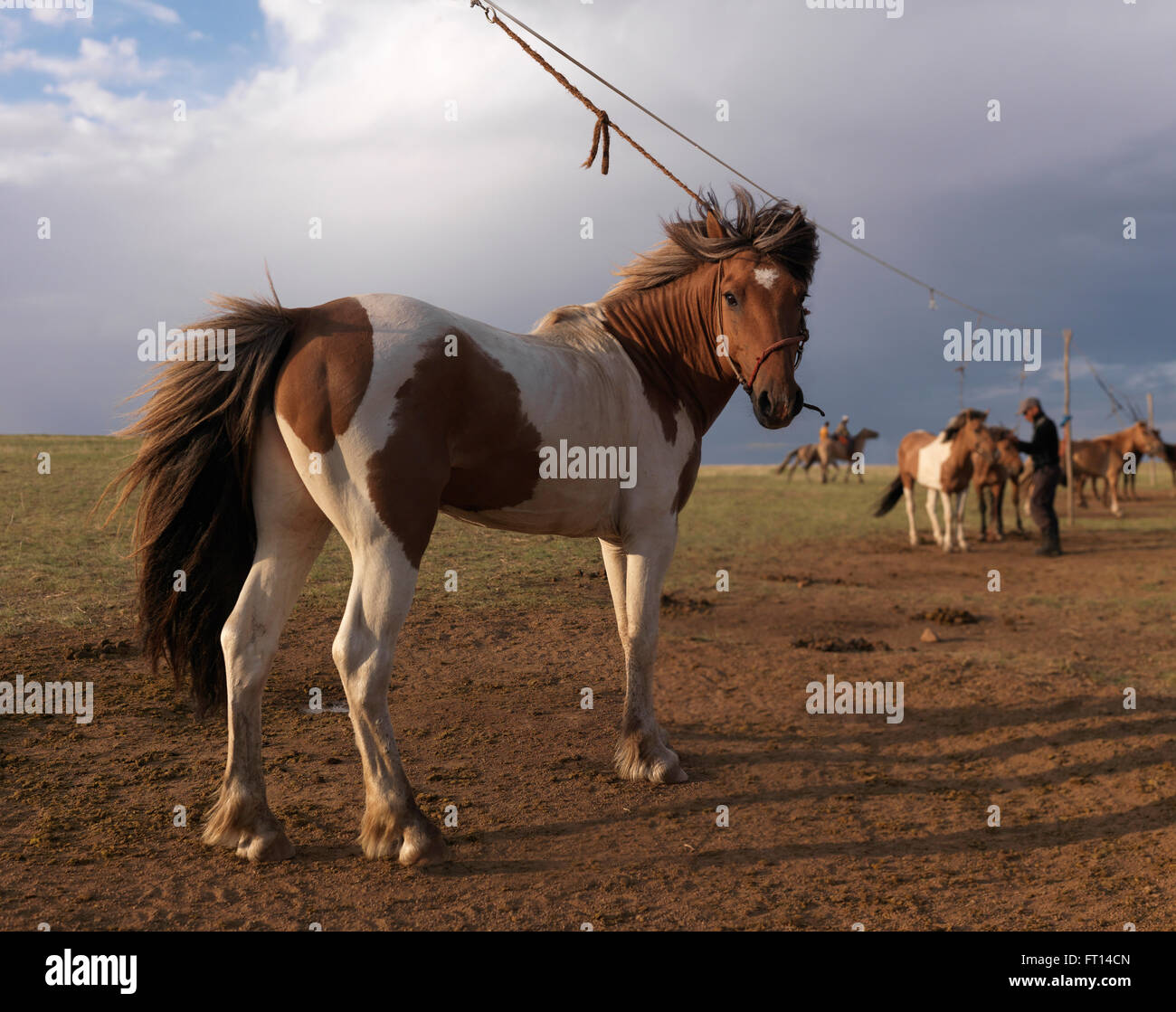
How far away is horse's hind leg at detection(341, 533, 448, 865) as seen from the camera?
378 cm

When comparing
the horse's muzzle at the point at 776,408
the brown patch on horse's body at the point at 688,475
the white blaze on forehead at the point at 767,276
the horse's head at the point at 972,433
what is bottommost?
the brown patch on horse's body at the point at 688,475

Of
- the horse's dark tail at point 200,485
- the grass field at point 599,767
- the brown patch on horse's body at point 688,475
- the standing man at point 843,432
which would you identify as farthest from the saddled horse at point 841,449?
the horse's dark tail at point 200,485

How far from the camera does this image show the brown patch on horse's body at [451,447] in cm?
378

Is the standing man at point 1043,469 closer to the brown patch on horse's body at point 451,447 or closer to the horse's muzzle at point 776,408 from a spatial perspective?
the horse's muzzle at point 776,408

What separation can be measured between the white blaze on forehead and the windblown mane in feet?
0.40

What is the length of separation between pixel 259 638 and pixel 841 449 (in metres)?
32.8

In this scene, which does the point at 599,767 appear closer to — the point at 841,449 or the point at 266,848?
the point at 266,848

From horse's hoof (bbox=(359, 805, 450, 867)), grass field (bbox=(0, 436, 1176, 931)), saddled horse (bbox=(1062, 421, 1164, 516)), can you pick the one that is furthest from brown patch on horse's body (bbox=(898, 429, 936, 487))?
horse's hoof (bbox=(359, 805, 450, 867))

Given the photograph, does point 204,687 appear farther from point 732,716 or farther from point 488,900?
point 732,716

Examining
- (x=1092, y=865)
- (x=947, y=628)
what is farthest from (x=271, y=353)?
(x=947, y=628)

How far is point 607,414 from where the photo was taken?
470 centimetres

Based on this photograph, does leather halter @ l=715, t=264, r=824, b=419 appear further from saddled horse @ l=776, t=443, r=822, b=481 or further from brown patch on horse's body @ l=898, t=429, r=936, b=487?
saddled horse @ l=776, t=443, r=822, b=481

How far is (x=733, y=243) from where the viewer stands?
4.91 metres

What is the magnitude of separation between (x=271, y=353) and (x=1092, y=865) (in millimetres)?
4442
